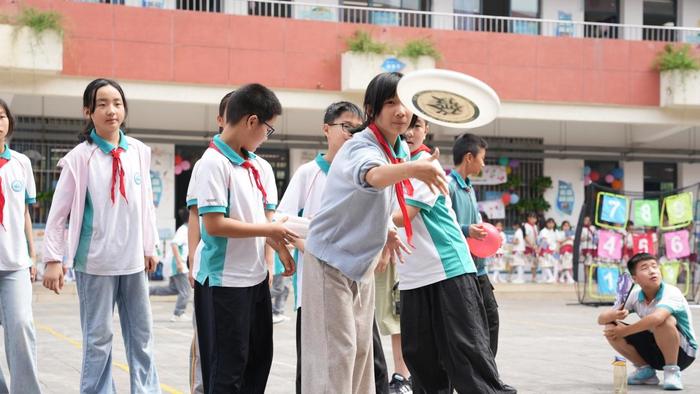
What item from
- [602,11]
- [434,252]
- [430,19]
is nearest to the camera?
[434,252]

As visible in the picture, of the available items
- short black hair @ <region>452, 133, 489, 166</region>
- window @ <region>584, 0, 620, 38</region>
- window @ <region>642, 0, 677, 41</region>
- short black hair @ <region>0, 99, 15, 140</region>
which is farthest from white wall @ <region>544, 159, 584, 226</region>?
short black hair @ <region>0, 99, 15, 140</region>

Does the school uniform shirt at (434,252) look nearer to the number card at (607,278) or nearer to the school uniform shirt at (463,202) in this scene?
the school uniform shirt at (463,202)

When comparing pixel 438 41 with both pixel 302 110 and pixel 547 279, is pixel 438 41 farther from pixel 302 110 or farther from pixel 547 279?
pixel 547 279

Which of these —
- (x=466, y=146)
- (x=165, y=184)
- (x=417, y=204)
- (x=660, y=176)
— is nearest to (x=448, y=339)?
(x=417, y=204)

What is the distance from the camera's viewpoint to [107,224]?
565 cm

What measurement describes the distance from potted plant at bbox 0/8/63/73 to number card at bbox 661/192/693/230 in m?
11.9

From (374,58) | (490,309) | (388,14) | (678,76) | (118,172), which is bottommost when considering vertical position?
(490,309)

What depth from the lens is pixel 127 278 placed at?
574 cm

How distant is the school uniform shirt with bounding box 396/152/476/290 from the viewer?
556cm

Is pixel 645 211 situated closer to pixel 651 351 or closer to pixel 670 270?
pixel 670 270

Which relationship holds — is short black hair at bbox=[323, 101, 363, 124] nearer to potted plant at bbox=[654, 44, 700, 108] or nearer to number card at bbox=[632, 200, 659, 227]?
number card at bbox=[632, 200, 659, 227]

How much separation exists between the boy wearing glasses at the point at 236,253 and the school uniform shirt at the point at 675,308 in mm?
4018

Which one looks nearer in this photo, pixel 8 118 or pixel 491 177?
pixel 8 118

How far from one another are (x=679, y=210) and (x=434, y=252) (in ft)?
46.1
